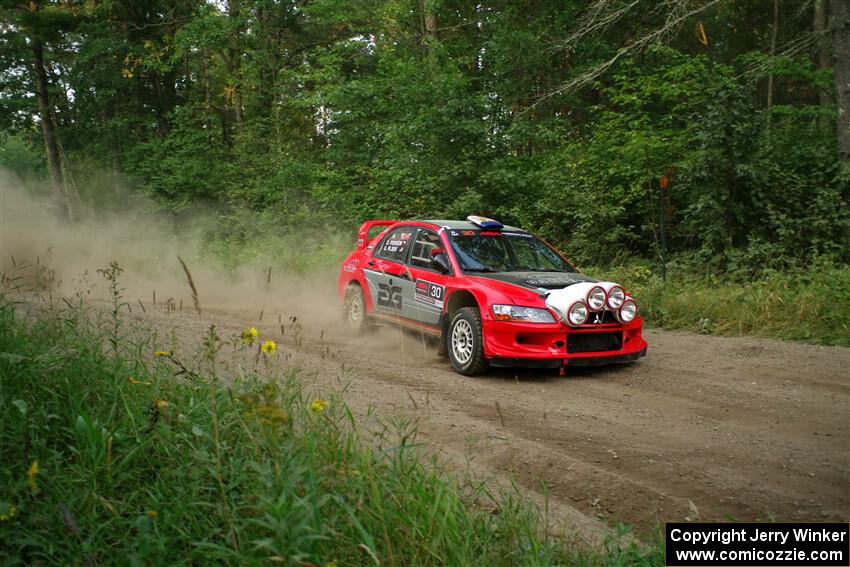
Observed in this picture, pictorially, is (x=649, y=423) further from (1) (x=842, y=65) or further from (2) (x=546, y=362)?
(1) (x=842, y=65)

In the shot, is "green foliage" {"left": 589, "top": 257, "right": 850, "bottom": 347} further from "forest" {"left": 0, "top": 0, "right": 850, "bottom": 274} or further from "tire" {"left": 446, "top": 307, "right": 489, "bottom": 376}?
"tire" {"left": 446, "top": 307, "right": 489, "bottom": 376}

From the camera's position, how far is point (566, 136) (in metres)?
18.7

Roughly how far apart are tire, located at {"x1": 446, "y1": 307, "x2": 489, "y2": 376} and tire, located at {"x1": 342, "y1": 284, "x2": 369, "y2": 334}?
2403 millimetres

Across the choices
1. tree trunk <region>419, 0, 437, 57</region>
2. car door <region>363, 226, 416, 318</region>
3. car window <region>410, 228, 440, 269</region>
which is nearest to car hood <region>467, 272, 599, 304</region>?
car window <region>410, 228, 440, 269</region>

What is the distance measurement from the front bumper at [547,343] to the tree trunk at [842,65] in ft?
26.4

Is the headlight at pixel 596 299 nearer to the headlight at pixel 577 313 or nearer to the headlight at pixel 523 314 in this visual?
the headlight at pixel 577 313

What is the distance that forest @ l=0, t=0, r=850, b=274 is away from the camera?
12375 mm

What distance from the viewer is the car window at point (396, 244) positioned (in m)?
9.13

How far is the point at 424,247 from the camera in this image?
8664mm

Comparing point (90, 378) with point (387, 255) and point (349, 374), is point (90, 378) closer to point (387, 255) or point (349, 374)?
point (349, 374)

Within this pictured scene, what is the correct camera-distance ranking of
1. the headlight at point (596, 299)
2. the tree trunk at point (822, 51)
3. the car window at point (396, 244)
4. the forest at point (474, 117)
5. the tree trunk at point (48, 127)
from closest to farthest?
the headlight at point (596, 299) → the car window at point (396, 244) → the forest at point (474, 117) → the tree trunk at point (822, 51) → the tree trunk at point (48, 127)

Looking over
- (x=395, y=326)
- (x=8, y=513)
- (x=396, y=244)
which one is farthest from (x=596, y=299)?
(x=8, y=513)

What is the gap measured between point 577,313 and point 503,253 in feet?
5.74

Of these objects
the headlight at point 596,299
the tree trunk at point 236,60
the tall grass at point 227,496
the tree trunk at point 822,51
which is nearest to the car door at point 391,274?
the headlight at point 596,299
